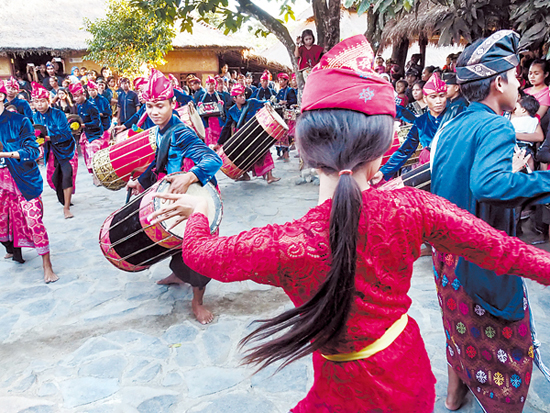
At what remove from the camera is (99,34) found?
13.4 meters

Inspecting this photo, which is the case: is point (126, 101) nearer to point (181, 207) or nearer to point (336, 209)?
point (181, 207)

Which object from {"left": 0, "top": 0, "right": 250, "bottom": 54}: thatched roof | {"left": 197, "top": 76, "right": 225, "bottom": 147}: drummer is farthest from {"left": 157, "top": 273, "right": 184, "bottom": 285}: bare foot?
{"left": 0, "top": 0, "right": 250, "bottom": 54}: thatched roof

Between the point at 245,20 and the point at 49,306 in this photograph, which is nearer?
the point at 49,306

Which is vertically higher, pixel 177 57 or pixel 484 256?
pixel 177 57

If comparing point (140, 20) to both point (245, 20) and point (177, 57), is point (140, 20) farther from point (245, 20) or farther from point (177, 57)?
point (245, 20)

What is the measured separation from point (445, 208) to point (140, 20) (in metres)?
14.5

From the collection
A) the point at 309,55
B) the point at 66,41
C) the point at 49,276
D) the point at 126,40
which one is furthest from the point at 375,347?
the point at 66,41

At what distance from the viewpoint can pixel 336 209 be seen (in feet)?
3.20

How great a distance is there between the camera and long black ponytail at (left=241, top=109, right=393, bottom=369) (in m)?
0.98

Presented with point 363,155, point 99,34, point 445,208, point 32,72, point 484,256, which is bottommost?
point 484,256

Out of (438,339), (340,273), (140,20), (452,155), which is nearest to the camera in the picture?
(340,273)

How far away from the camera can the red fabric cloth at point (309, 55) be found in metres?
6.57

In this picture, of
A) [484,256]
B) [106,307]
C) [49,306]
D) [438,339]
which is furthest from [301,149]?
[49,306]

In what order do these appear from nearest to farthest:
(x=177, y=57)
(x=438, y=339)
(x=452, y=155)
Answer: (x=452, y=155) < (x=438, y=339) < (x=177, y=57)
